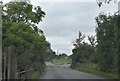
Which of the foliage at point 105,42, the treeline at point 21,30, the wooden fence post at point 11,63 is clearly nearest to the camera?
the wooden fence post at point 11,63

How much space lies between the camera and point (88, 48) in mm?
59531

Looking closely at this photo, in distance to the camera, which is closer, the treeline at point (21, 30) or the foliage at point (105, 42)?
the treeline at point (21, 30)

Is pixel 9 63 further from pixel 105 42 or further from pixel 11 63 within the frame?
pixel 105 42

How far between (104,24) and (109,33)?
1.52 metres

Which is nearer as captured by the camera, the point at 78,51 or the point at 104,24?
the point at 104,24

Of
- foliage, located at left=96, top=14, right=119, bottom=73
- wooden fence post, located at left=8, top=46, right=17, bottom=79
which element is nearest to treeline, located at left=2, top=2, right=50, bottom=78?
wooden fence post, located at left=8, top=46, right=17, bottom=79

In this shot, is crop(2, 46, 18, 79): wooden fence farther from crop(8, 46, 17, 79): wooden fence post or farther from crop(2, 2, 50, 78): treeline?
crop(2, 2, 50, 78): treeline

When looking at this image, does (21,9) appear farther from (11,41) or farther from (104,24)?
(104,24)

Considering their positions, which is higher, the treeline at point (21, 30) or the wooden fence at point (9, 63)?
the treeline at point (21, 30)

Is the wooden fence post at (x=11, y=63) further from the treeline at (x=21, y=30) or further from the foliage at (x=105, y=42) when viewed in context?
the foliage at (x=105, y=42)

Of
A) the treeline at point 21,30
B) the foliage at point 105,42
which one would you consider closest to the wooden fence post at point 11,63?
the treeline at point 21,30

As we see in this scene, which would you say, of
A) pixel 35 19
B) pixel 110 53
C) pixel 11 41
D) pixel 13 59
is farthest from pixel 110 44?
pixel 13 59

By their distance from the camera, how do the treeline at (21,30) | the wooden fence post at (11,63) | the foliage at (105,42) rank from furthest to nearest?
1. the foliage at (105,42)
2. the treeline at (21,30)
3. the wooden fence post at (11,63)

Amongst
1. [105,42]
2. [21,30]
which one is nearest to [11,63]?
[21,30]
